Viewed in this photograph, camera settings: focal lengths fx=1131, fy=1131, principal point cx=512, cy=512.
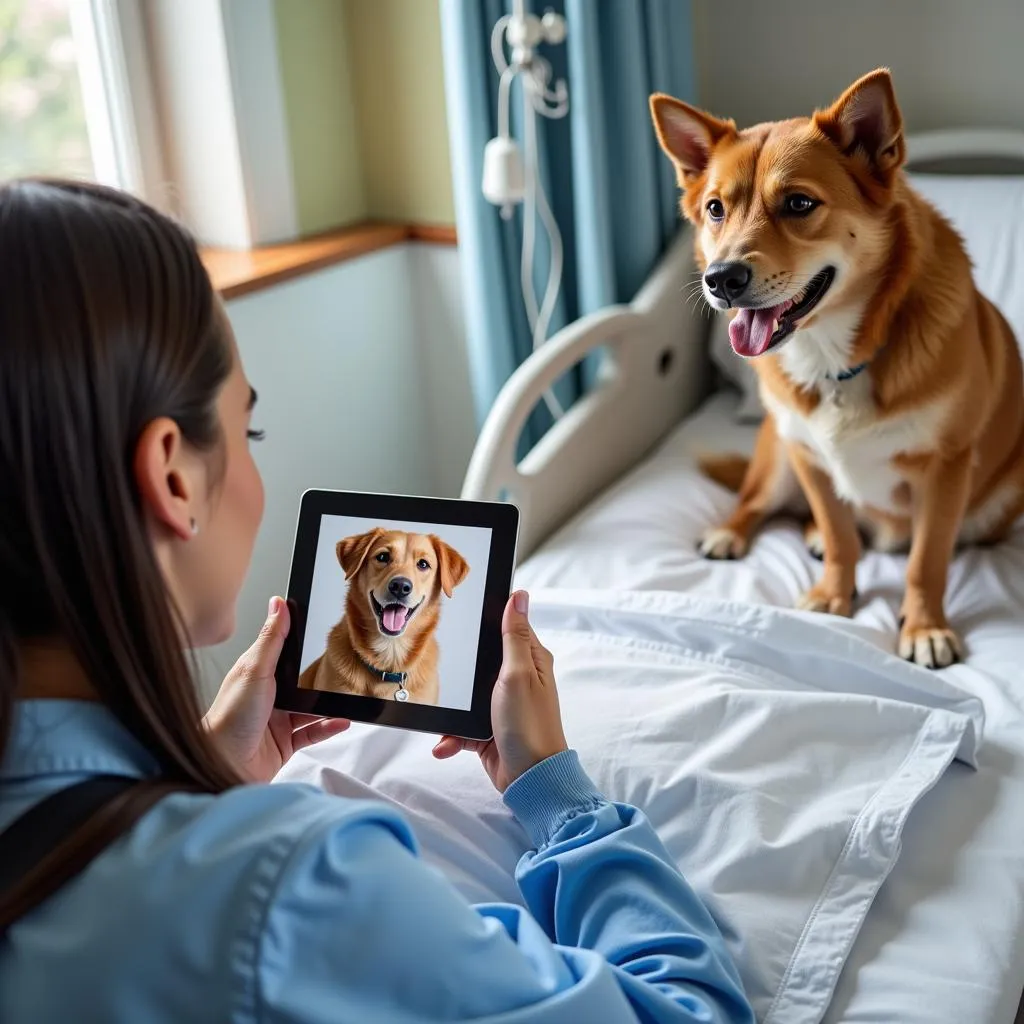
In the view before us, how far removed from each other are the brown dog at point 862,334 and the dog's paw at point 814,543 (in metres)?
0.09

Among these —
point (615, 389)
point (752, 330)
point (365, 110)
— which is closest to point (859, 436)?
point (752, 330)

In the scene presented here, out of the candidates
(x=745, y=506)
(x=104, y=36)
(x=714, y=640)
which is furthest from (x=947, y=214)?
(x=104, y=36)

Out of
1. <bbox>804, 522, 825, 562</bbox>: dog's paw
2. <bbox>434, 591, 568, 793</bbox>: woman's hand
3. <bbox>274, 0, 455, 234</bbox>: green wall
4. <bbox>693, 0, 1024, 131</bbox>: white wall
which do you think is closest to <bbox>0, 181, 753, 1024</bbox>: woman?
<bbox>434, 591, 568, 793</bbox>: woman's hand

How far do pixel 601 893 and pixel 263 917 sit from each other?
0.32 metres

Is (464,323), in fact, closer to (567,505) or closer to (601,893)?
(567,505)

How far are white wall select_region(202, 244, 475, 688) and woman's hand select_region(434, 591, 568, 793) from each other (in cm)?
99

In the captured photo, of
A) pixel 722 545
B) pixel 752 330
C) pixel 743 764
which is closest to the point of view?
pixel 743 764

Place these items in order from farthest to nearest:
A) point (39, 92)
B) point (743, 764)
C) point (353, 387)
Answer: point (353, 387), point (39, 92), point (743, 764)

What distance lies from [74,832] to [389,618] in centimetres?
46

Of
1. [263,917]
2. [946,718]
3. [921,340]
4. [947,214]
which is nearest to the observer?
[263,917]

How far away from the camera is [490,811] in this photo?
97 centimetres

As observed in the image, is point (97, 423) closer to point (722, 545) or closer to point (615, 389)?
point (722, 545)

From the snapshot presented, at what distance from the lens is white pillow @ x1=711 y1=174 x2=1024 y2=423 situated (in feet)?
6.04

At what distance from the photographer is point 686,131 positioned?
1381 mm
